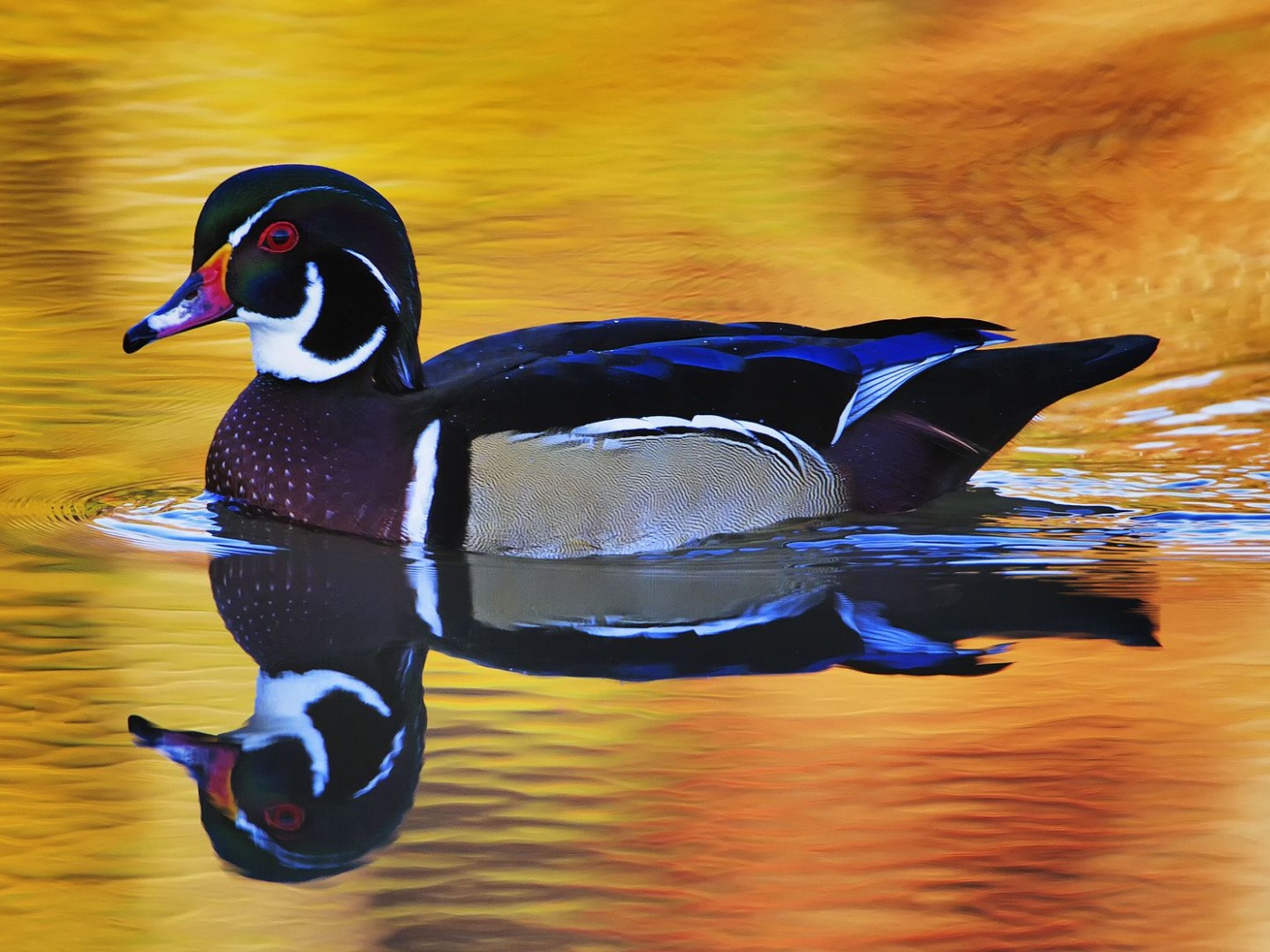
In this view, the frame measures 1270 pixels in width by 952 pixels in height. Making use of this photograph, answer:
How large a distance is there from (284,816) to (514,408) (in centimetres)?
212

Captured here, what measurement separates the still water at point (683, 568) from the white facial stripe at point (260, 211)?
2.92 feet

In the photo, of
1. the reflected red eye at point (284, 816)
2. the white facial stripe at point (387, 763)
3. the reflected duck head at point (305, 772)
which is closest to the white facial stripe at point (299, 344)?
the reflected duck head at point (305, 772)

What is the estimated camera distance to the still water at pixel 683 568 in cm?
351

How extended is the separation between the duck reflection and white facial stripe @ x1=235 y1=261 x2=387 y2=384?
0.48 metres

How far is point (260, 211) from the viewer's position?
5.80m

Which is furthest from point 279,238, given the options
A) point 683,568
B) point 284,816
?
point 284,816

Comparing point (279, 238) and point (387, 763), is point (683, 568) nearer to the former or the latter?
point (279, 238)

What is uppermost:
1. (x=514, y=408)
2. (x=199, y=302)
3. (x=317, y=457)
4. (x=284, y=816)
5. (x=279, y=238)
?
(x=279, y=238)

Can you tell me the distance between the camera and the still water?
3508 millimetres

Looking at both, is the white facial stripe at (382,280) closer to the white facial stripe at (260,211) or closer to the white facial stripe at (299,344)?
the white facial stripe at (299,344)

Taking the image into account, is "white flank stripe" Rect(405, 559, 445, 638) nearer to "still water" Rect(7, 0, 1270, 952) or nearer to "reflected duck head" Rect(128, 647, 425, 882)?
"still water" Rect(7, 0, 1270, 952)

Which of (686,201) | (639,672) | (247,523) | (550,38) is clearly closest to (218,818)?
(639,672)

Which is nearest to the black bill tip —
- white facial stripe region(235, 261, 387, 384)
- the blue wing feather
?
white facial stripe region(235, 261, 387, 384)

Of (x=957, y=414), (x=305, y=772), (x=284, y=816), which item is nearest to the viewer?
(x=284, y=816)
